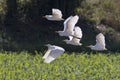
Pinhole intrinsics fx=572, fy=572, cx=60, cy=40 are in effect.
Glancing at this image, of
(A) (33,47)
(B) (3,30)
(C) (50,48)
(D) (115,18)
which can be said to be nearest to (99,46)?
(C) (50,48)

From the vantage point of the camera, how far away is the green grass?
9.58 meters

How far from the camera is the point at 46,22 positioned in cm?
1475

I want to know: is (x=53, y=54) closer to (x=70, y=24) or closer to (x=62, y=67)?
(x=70, y=24)

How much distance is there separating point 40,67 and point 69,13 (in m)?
5.01

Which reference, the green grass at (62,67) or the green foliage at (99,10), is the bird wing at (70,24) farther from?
the green foliage at (99,10)

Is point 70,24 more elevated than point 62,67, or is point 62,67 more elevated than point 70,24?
point 70,24

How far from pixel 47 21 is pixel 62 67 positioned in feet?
14.8

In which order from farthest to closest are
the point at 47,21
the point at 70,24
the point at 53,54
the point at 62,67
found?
the point at 47,21 → the point at 62,67 → the point at 70,24 → the point at 53,54

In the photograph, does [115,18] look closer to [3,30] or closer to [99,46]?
[3,30]

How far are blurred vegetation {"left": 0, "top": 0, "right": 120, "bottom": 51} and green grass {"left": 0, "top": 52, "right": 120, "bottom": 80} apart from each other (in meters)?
1.75

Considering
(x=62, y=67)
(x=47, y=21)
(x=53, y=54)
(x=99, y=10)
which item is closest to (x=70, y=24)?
(x=53, y=54)

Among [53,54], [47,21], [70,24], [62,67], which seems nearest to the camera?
[53,54]

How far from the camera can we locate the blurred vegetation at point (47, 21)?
44.9ft

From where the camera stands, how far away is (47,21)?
14.8 meters
